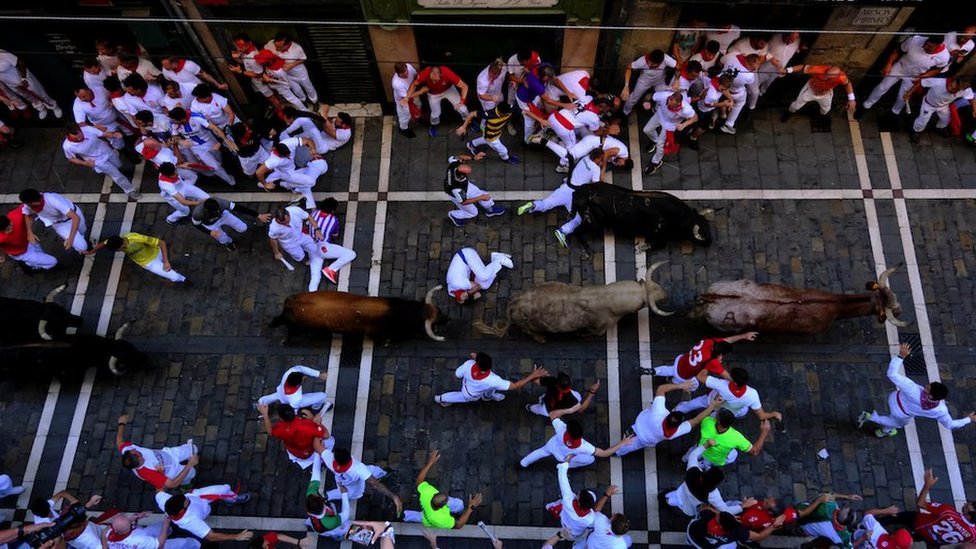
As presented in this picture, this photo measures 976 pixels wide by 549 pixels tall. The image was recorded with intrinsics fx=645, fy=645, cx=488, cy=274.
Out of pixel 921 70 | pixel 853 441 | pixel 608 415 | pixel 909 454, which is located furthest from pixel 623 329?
pixel 921 70

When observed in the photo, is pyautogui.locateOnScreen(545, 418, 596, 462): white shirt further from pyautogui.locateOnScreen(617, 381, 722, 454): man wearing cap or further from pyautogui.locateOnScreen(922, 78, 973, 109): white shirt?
pyautogui.locateOnScreen(922, 78, 973, 109): white shirt

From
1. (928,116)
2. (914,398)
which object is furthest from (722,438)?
(928,116)

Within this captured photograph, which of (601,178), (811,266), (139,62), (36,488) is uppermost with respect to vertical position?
(139,62)

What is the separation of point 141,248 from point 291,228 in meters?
2.97

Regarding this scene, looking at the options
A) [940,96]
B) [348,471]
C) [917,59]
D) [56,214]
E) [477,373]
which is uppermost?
[917,59]

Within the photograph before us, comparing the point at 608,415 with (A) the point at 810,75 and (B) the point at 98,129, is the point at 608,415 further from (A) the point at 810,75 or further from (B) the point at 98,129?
(B) the point at 98,129

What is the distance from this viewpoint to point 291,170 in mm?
12578

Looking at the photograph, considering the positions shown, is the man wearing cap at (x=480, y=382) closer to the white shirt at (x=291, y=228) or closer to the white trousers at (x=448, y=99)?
the white shirt at (x=291, y=228)

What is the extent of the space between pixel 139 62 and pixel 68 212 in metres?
3.40

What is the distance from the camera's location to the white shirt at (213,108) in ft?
40.5

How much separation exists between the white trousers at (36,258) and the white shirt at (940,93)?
17602 millimetres

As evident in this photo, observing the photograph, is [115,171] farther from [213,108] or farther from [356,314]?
[356,314]

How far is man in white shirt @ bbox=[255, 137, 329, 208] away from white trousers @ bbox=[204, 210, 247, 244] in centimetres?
92

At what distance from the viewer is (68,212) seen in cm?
1184
